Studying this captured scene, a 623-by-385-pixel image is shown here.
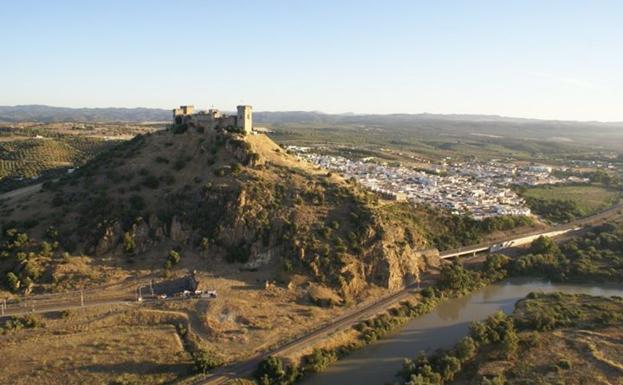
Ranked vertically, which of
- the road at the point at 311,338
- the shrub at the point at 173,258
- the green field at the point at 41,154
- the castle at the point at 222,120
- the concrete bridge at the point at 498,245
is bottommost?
the road at the point at 311,338

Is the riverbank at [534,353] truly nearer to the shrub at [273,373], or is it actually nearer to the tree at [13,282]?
the shrub at [273,373]

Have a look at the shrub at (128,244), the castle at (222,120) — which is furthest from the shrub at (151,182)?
the castle at (222,120)

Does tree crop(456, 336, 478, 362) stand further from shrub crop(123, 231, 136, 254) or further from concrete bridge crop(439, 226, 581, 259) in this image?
shrub crop(123, 231, 136, 254)

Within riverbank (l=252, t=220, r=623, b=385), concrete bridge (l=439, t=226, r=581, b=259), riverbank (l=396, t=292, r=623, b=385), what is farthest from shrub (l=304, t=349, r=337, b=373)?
concrete bridge (l=439, t=226, r=581, b=259)

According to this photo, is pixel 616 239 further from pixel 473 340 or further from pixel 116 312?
pixel 116 312

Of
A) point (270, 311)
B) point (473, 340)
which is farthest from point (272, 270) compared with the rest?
point (473, 340)

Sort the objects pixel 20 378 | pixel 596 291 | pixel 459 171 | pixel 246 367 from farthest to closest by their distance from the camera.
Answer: pixel 459 171 → pixel 596 291 → pixel 246 367 → pixel 20 378

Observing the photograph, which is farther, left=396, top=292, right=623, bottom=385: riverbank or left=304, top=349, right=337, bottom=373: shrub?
left=304, top=349, right=337, bottom=373: shrub
